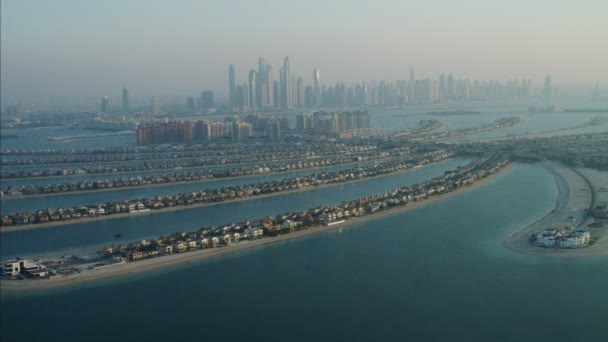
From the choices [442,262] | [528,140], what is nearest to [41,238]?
[442,262]

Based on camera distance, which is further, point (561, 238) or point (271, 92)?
point (271, 92)

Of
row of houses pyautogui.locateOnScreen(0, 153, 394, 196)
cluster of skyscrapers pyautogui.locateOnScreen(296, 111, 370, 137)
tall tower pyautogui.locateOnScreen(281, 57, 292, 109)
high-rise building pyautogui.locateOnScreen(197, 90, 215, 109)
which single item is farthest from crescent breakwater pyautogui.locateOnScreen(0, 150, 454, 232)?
high-rise building pyautogui.locateOnScreen(197, 90, 215, 109)

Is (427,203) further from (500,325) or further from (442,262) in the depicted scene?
(500,325)

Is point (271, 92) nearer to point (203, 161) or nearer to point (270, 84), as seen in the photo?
point (270, 84)

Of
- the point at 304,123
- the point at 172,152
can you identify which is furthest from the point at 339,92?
the point at 172,152

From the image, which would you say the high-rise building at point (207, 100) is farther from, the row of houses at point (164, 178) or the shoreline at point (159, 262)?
the shoreline at point (159, 262)

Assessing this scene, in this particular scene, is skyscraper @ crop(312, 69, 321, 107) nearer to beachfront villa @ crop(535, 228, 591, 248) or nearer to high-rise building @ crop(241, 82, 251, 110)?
high-rise building @ crop(241, 82, 251, 110)
